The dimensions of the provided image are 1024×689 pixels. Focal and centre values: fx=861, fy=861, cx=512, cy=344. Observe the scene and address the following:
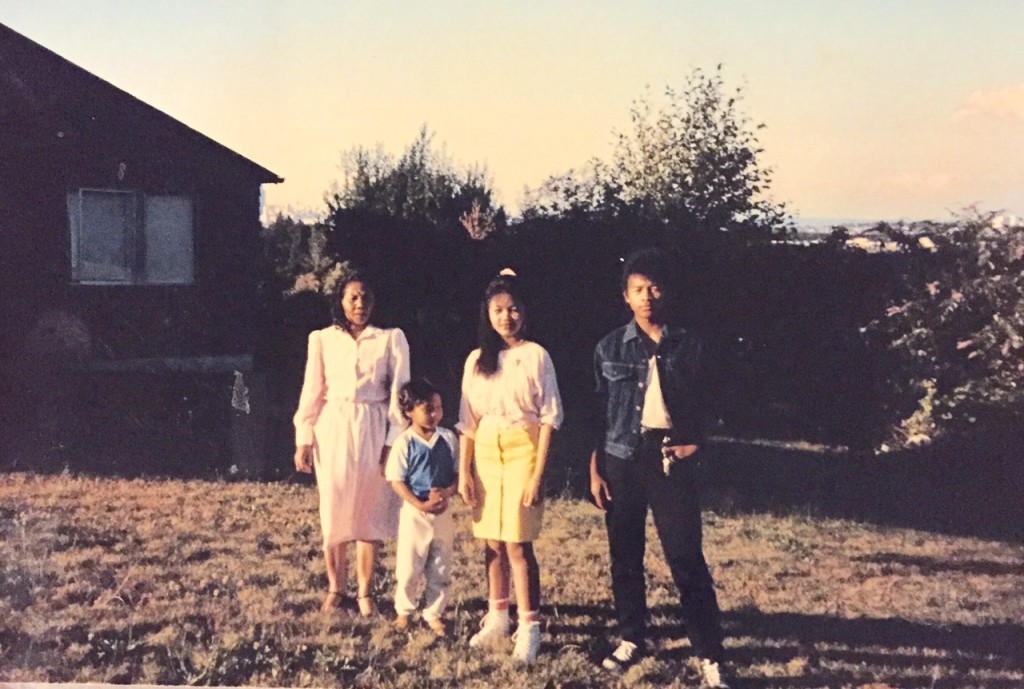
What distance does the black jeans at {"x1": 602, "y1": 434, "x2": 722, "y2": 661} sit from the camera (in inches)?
134

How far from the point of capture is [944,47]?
3.84 meters

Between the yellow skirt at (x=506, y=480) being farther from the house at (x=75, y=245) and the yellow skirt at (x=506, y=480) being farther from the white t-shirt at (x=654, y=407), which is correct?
the house at (x=75, y=245)

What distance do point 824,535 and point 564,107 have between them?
2.28m

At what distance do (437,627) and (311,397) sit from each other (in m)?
1.14

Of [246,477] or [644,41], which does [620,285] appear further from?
[246,477]

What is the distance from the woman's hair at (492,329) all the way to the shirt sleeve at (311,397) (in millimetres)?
722

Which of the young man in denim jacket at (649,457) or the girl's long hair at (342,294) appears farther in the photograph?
the girl's long hair at (342,294)

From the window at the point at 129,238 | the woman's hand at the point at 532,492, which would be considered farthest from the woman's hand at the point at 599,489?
the window at the point at 129,238

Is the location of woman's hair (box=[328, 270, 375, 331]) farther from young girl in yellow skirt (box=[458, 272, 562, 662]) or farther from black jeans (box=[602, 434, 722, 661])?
black jeans (box=[602, 434, 722, 661])

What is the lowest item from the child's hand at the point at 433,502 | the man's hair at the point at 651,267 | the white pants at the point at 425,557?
the white pants at the point at 425,557

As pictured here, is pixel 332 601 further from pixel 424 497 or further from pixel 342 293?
pixel 342 293

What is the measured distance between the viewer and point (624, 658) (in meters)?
3.61

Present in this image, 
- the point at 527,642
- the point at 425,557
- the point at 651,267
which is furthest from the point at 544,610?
the point at 651,267

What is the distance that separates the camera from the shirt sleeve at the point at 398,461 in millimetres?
3641
